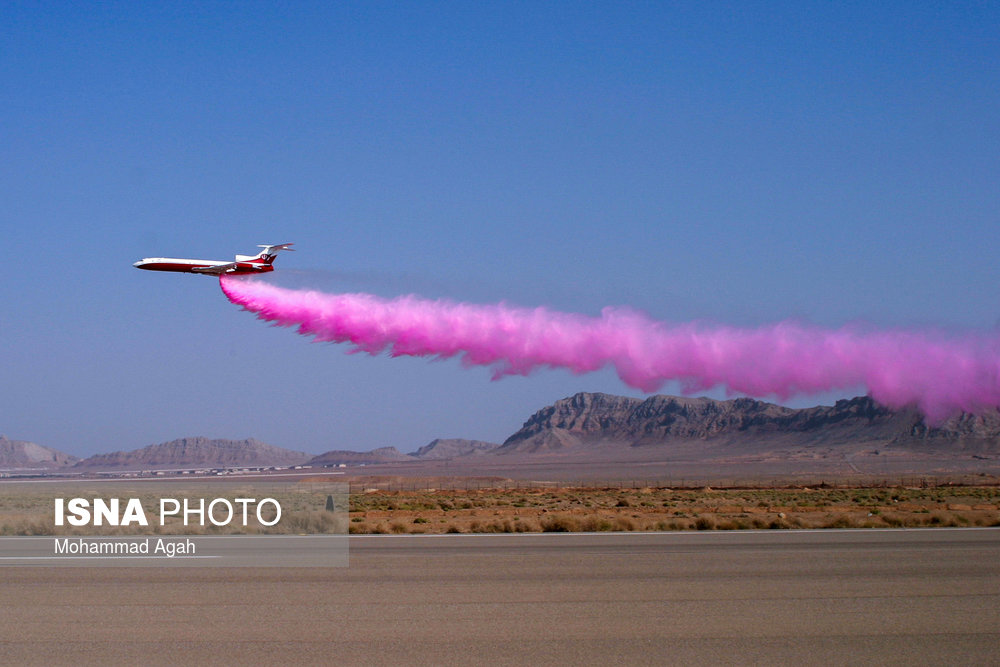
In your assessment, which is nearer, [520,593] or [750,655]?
[750,655]

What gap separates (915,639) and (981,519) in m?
22.7

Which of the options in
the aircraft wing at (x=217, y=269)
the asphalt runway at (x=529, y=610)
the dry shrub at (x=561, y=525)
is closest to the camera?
the asphalt runway at (x=529, y=610)

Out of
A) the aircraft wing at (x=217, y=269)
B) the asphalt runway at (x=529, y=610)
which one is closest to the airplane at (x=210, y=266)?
the aircraft wing at (x=217, y=269)

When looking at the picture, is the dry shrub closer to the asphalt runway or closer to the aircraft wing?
the asphalt runway

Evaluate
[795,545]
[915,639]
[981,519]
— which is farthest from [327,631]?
[981,519]

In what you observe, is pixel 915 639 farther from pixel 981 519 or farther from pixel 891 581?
pixel 981 519

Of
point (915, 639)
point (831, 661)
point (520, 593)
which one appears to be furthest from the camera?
point (520, 593)

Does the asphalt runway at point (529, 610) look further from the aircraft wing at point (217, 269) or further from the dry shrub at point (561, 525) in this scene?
the aircraft wing at point (217, 269)

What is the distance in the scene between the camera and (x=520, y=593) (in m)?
16.8

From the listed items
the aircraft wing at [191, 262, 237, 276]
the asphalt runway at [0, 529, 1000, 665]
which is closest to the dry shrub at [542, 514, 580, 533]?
the asphalt runway at [0, 529, 1000, 665]

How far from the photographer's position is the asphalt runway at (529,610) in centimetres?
1247

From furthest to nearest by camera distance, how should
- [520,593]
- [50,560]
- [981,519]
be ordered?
[981,519]
[50,560]
[520,593]

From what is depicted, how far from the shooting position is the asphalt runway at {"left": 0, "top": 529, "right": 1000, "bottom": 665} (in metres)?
12.5

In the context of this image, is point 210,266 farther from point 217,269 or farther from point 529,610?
point 529,610
